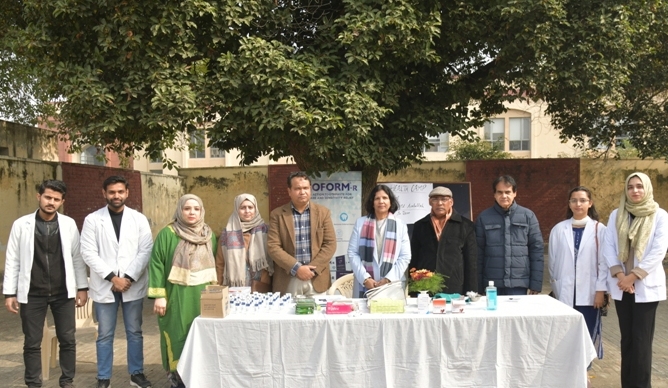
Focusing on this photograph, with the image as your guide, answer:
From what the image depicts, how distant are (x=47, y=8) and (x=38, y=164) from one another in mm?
6617

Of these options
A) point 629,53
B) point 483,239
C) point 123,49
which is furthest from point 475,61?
point 123,49

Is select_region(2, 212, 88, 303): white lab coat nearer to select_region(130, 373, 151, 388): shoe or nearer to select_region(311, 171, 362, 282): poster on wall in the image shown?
select_region(130, 373, 151, 388): shoe

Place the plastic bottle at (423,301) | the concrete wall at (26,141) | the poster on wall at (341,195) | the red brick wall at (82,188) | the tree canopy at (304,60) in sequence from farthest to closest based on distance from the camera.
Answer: the concrete wall at (26,141)
the red brick wall at (82,188)
the poster on wall at (341,195)
the tree canopy at (304,60)
the plastic bottle at (423,301)

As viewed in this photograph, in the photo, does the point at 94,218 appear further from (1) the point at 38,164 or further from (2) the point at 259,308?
(1) the point at 38,164

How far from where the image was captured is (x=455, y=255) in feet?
15.9

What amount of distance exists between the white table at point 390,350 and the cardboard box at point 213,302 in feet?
0.20

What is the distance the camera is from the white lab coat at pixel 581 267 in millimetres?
4746

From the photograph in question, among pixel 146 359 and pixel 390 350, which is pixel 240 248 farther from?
pixel 146 359

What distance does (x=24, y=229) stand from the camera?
4715mm

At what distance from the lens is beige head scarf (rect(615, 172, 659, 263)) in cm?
437

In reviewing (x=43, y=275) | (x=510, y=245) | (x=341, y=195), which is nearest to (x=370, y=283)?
(x=510, y=245)

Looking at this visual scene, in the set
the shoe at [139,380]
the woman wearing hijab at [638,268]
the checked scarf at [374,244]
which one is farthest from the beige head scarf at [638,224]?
the shoe at [139,380]

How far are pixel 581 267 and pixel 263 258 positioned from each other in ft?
8.54

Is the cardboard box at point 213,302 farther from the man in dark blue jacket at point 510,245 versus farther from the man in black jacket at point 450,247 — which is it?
the man in dark blue jacket at point 510,245
